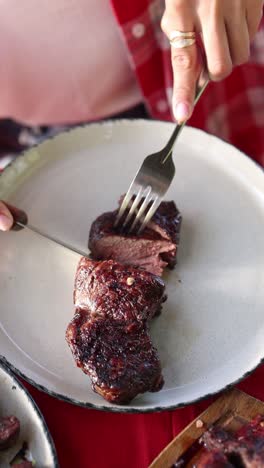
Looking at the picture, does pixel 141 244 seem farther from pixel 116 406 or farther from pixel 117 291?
pixel 116 406

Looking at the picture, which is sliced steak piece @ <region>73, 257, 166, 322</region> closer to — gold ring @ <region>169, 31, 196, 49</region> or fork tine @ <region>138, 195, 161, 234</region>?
fork tine @ <region>138, 195, 161, 234</region>

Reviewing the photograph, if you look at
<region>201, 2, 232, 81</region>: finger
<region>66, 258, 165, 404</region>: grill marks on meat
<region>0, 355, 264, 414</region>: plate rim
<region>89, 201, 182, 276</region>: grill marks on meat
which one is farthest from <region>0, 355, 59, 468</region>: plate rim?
<region>201, 2, 232, 81</region>: finger

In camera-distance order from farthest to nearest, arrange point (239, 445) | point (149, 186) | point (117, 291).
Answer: point (149, 186), point (117, 291), point (239, 445)

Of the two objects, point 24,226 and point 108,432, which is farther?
point 24,226

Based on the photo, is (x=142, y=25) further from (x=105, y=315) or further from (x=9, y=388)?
(x=9, y=388)

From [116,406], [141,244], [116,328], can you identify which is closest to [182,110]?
[141,244]

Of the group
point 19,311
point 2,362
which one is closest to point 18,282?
point 19,311

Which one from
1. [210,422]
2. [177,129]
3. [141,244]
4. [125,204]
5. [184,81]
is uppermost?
[184,81]

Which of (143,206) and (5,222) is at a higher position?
(5,222)
